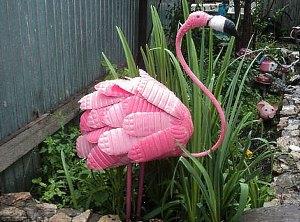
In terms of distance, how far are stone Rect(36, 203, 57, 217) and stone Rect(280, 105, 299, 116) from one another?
316cm

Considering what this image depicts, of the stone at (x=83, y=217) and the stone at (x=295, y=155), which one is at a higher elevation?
the stone at (x=83, y=217)

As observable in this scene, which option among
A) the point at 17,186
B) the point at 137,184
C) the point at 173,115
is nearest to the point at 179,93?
the point at 173,115

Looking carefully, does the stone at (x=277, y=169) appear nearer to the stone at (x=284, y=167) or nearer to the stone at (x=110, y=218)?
the stone at (x=284, y=167)

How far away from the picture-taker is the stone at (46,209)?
2.67 m

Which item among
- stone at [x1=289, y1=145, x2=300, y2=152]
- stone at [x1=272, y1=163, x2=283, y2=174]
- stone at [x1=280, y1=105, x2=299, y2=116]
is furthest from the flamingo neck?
stone at [x1=280, y1=105, x2=299, y2=116]

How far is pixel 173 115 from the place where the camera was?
2266 millimetres

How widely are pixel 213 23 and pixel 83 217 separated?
136cm

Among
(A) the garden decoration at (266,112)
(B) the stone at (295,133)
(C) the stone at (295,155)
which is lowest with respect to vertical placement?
(A) the garden decoration at (266,112)

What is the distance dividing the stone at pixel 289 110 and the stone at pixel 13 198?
10.6 feet

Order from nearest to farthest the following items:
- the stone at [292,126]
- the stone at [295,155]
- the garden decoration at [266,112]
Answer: the stone at [295,155]
the stone at [292,126]
the garden decoration at [266,112]

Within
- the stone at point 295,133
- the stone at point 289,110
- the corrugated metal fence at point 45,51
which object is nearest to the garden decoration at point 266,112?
the stone at point 289,110

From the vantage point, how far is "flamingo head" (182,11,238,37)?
7.04ft

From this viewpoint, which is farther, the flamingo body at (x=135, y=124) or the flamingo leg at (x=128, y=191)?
the flamingo leg at (x=128, y=191)

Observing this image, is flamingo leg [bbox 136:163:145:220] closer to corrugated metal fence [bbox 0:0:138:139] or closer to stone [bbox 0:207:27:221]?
stone [bbox 0:207:27:221]
